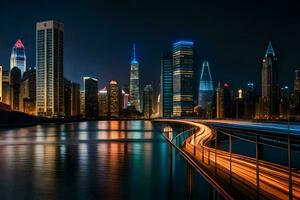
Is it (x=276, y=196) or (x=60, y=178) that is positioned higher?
(x=276, y=196)

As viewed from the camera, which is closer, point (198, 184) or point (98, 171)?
point (198, 184)

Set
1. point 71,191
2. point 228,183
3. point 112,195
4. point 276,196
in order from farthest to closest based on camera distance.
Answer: point 71,191 < point 112,195 < point 228,183 < point 276,196

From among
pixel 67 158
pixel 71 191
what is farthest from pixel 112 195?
pixel 67 158

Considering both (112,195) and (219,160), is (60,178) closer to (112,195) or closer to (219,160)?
(112,195)

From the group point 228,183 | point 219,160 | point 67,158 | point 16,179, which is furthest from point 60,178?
point 228,183

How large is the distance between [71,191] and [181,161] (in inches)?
917

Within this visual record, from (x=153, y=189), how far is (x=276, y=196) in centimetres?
2430

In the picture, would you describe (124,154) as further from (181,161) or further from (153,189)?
(153,189)

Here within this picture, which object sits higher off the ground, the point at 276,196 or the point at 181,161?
the point at 276,196

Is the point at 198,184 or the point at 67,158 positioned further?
the point at 67,158

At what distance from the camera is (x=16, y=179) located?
40.8 metres

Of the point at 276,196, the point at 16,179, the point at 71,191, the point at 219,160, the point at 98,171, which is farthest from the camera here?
the point at 98,171

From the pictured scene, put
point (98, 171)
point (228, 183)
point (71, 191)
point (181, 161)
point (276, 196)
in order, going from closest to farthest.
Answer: point (276, 196) < point (228, 183) < point (71, 191) < point (98, 171) < point (181, 161)

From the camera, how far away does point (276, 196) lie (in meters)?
12.5
